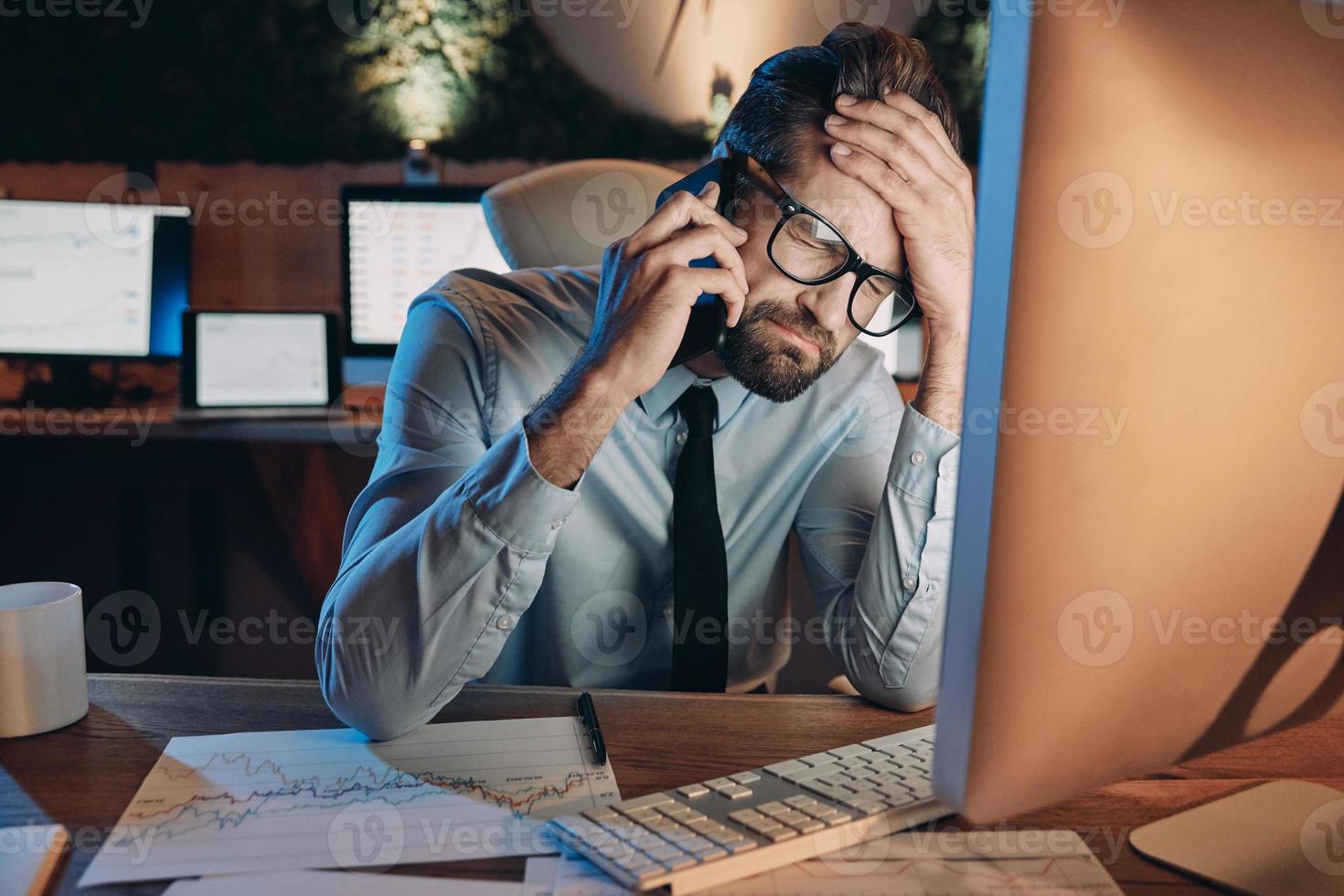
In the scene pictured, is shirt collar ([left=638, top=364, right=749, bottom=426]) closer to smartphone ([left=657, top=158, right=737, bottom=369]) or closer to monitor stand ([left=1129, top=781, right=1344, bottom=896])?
smartphone ([left=657, top=158, right=737, bottom=369])

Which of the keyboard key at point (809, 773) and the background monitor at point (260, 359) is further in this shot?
the background monitor at point (260, 359)

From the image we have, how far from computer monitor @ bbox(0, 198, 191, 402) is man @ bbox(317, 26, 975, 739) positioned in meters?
1.76

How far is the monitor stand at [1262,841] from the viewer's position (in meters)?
0.56

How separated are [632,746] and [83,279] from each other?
96.2 inches

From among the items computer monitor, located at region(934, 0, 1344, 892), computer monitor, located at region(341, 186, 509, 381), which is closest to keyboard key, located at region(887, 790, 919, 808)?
computer monitor, located at region(934, 0, 1344, 892)

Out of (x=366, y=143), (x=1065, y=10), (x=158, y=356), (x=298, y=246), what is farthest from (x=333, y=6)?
(x=1065, y=10)

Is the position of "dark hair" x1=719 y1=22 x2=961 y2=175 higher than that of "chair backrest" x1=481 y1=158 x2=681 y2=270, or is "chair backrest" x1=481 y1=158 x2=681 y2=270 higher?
"dark hair" x1=719 y1=22 x2=961 y2=175

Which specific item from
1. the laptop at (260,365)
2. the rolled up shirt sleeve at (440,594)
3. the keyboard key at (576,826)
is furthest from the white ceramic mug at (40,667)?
the laptop at (260,365)

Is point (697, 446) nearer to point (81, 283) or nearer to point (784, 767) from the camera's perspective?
point (784, 767)

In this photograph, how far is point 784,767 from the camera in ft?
2.20

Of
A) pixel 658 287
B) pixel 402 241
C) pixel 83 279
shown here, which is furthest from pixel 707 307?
pixel 83 279

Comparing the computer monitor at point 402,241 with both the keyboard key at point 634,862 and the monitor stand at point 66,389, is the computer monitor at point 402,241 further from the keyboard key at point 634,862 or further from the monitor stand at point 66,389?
the keyboard key at point 634,862

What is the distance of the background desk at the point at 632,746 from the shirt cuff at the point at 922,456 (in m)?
0.26

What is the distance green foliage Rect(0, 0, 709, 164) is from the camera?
278 cm
